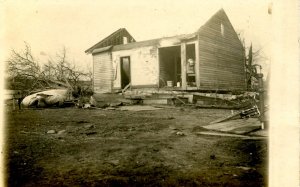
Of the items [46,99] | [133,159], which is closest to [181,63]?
[46,99]

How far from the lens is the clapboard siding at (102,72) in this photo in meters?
18.4

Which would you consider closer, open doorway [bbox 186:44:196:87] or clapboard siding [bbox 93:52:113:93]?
open doorway [bbox 186:44:196:87]

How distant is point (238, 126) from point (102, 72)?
14.7 meters

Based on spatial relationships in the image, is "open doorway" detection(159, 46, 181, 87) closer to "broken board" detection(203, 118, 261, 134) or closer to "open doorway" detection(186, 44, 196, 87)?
"open doorway" detection(186, 44, 196, 87)

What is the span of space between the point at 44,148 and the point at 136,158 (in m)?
1.76

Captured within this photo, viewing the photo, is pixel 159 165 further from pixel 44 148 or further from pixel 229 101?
pixel 229 101

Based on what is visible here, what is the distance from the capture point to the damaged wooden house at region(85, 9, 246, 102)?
14.4m

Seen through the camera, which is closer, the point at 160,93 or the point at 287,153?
the point at 287,153

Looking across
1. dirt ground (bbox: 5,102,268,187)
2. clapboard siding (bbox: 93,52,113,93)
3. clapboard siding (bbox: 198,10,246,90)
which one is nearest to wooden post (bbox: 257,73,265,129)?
dirt ground (bbox: 5,102,268,187)

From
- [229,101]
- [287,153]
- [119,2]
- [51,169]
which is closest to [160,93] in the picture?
[229,101]

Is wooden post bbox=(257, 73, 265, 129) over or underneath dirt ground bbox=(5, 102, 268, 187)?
over

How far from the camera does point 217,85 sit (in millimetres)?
15711

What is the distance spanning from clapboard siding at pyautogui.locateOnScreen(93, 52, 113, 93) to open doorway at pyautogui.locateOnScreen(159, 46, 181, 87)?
397cm

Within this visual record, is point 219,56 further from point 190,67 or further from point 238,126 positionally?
point 238,126
